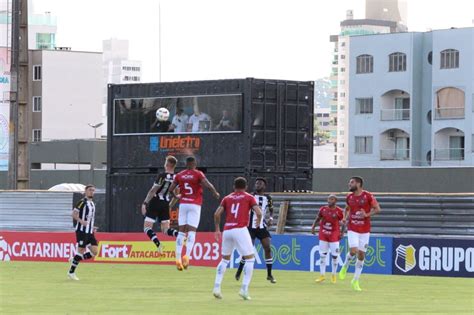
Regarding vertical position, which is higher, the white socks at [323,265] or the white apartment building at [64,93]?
the white apartment building at [64,93]

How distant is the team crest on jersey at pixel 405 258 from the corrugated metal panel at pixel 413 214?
1715mm

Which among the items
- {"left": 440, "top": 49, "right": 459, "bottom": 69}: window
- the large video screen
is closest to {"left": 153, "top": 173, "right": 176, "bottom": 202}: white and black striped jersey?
the large video screen

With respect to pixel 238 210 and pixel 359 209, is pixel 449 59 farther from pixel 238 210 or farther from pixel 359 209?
pixel 238 210

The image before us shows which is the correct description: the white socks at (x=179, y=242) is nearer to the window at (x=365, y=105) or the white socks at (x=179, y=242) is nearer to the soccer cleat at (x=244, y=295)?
the soccer cleat at (x=244, y=295)

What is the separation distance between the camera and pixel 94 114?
388 ft

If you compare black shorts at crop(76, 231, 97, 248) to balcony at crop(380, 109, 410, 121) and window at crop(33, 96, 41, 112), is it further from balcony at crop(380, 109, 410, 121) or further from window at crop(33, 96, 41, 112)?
window at crop(33, 96, 41, 112)

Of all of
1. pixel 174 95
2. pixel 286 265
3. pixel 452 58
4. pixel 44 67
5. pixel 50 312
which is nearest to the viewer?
pixel 50 312

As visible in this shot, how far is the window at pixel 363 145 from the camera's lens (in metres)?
105

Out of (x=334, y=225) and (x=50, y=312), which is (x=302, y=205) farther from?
(x=50, y=312)

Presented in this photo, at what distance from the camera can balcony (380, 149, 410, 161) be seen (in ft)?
335

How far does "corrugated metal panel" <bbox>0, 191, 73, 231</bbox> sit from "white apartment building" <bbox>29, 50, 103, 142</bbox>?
69380 mm

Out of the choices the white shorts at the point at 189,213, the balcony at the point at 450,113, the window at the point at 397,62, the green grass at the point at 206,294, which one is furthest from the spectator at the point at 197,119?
the window at the point at 397,62

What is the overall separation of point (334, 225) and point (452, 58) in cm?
7070

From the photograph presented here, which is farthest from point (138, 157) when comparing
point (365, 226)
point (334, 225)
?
point (365, 226)
